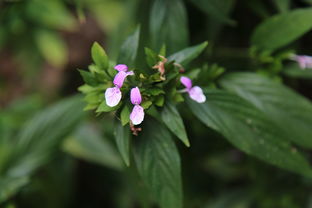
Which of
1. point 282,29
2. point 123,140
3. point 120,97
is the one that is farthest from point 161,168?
point 282,29

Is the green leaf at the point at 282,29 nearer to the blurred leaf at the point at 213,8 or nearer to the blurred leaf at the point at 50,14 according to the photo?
the blurred leaf at the point at 213,8

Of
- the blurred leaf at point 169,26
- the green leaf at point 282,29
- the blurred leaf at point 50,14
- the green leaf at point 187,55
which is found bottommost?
the green leaf at point 282,29

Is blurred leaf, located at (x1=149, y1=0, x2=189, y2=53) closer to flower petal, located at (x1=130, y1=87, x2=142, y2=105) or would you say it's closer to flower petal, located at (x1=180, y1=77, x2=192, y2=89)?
flower petal, located at (x1=180, y1=77, x2=192, y2=89)

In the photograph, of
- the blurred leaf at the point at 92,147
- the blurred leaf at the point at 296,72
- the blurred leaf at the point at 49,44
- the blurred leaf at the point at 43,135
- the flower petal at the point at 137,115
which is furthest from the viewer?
the blurred leaf at the point at 49,44

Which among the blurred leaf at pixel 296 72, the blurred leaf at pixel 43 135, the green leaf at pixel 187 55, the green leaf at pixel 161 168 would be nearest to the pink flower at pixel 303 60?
the blurred leaf at pixel 296 72

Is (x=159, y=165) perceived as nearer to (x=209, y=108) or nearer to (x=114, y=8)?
(x=209, y=108)

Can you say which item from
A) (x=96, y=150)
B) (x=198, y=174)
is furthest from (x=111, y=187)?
(x=198, y=174)
